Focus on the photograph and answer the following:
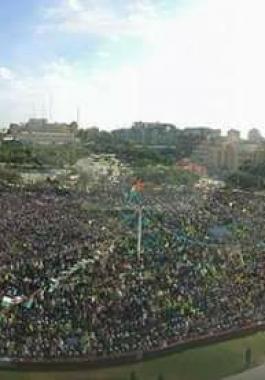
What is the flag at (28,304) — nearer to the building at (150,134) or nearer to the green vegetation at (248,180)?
the green vegetation at (248,180)

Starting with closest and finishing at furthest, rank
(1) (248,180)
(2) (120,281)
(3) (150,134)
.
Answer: (2) (120,281), (1) (248,180), (3) (150,134)

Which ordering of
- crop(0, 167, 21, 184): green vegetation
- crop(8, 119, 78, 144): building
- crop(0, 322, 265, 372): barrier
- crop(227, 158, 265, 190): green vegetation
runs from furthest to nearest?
crop(8, 119, 78, 144): building → crop(227, 158, 265, 190): green vegetation → crop(0, 167, 21, 184): green vegetation → crop(0, 322, 265, 372): barrier

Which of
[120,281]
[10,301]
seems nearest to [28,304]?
[10,301]

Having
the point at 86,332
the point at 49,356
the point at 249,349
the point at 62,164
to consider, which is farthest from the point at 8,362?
the point at 62,164

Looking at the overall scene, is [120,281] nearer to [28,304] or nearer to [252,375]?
[28,304]

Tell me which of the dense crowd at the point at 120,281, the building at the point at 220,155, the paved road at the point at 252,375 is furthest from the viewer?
the building at the point at 220,155

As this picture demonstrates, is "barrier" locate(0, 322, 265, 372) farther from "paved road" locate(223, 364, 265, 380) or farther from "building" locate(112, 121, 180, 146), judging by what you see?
"building" locate(112, 121, 180, 146)

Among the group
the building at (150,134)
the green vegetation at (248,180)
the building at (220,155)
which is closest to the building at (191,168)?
the green vegetation at (248,180)

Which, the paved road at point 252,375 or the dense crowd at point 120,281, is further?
the dense crowd at point 120,281

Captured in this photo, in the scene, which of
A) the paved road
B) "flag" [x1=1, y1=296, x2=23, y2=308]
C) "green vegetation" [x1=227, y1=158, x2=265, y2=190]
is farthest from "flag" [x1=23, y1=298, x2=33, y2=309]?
"green vegetation" [x1=227, y1=158, x2=265, y2=190]
